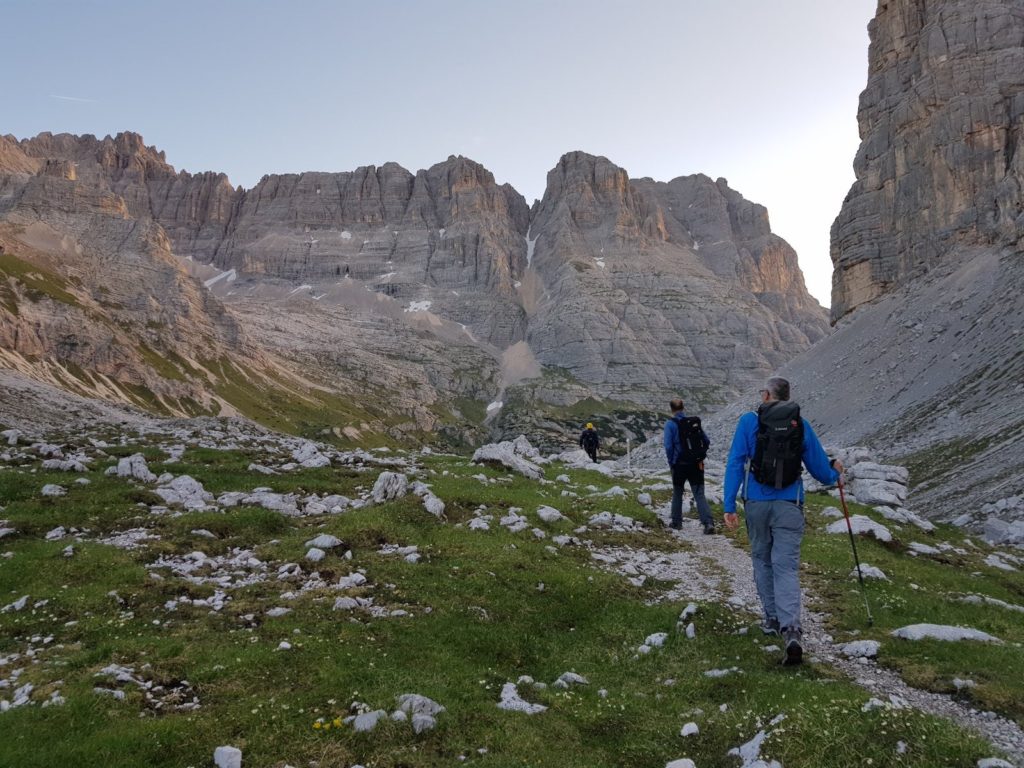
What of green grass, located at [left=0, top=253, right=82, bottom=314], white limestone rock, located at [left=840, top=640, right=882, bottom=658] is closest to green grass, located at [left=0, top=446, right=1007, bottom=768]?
white limestone rock, located at [left=840, top=640, right=882, bottom=658]

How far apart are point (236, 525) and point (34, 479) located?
890 centimetres

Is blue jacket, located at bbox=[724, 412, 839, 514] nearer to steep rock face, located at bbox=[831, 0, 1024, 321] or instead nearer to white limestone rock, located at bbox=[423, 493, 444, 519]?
white limestone rock, located at bbox=[423, 493, 444, 519]

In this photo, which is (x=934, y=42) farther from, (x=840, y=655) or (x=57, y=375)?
(x=57, y=375)

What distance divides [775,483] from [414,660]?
700 centimetres

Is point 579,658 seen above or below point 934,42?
below

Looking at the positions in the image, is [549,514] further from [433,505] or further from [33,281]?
[33,281]

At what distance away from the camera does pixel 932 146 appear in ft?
308

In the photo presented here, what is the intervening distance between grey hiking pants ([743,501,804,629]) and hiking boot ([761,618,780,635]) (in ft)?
0.29

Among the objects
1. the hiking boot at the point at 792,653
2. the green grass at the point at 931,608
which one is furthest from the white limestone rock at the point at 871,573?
the hiking boot at the point at 792,653

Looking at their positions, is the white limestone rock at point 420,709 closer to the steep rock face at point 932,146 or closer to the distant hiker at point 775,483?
the distant hiker at point 775,483

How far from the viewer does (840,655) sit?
10516mm

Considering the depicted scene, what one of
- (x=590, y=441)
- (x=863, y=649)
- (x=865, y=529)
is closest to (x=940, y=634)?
(x=863, y=649)

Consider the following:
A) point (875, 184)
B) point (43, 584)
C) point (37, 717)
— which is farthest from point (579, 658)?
point (875, 184)

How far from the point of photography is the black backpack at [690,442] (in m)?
21.5
